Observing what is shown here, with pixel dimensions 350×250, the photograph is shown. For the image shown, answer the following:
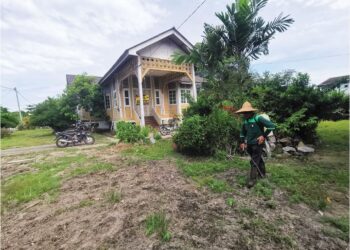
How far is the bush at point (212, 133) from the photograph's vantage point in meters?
6.07

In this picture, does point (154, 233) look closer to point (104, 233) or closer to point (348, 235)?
point (104, 233)

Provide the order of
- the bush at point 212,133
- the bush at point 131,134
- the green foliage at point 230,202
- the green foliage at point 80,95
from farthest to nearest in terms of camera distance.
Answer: the green foliage at point 80,95, the bush at point 131,134, the bush at point 212,133, the green foliage at point 230,202

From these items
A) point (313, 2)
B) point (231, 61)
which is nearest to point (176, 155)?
point (231, 61)

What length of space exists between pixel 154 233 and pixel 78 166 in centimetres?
433

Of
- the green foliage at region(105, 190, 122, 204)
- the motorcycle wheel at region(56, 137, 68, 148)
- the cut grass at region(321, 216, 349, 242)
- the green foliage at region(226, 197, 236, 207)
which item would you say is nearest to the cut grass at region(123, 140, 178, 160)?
the green foliage at region(105, 190, 122, 204)

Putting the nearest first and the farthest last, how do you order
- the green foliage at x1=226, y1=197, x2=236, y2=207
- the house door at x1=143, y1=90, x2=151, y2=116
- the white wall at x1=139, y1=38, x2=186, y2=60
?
the green foliage at x1=226, y1=197, x2=236, y2=207 < the white wall at x1=139, y1=38, x2=186, y2=60 < the house door at x1=143, y1=90, x2=151, y2=116

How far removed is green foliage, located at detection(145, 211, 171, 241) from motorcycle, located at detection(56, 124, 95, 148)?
8.76 meters

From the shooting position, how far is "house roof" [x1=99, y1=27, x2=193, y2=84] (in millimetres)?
10713

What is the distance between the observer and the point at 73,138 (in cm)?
996

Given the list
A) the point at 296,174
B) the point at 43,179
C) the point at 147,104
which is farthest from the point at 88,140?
the point at 296,174

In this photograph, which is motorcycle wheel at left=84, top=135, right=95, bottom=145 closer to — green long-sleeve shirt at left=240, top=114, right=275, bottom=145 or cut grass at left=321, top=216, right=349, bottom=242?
green long-sleeve shirt at left=240, top=114, right=275, bottom=145

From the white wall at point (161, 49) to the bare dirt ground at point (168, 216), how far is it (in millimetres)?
9765

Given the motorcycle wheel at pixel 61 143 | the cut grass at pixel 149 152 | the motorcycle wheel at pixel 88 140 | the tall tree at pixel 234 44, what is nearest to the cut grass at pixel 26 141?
the motorcycle wheel at pixel 61 143

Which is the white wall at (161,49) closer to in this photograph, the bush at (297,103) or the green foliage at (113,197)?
the bush at (297,103)
